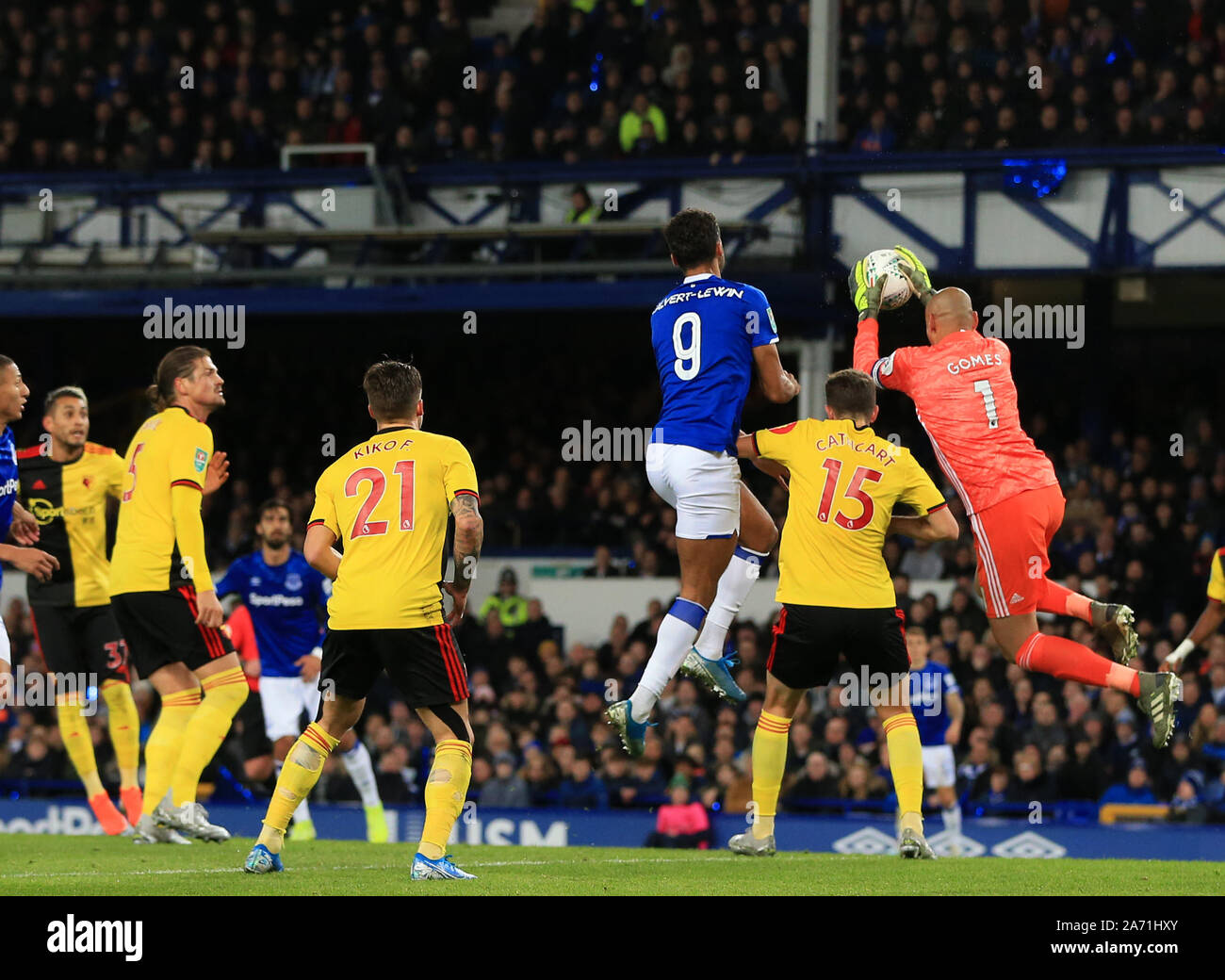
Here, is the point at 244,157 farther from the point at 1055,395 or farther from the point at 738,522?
the point at 738,522

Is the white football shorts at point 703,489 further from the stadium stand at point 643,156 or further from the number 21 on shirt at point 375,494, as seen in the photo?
the stadium stand at point 643,156

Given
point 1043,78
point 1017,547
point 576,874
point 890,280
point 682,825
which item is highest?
point 1043,78

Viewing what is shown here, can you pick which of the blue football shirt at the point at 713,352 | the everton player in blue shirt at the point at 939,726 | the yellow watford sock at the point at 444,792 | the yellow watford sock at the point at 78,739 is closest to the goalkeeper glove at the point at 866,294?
the blue football shirt at the point at 713,352

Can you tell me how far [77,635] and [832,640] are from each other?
5090mm

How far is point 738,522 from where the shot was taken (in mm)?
8859

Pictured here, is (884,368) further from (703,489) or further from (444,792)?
(444,792)

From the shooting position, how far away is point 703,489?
8617 mm

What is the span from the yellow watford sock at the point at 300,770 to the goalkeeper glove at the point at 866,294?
3500 mm

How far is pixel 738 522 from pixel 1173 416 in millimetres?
14088

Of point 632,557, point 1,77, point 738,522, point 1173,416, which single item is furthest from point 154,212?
point 738,522

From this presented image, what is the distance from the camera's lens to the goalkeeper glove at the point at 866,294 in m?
9.23

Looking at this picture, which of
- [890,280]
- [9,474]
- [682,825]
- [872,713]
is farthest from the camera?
[872,713]

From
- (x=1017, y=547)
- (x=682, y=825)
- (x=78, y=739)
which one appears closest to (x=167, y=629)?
(x=78, y=739)

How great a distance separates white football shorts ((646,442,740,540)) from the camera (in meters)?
8.61
